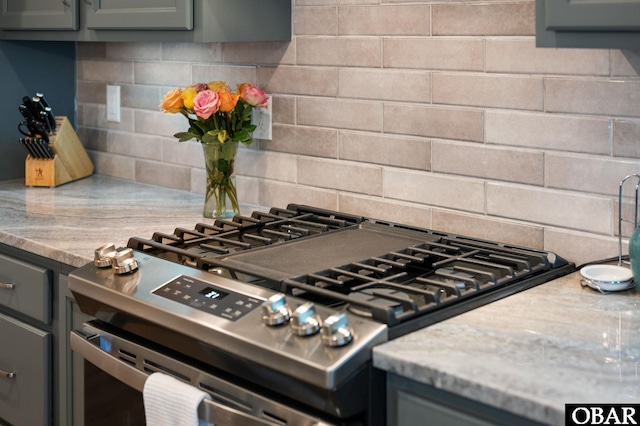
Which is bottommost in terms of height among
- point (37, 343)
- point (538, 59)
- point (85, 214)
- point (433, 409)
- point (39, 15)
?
point (37, 343)

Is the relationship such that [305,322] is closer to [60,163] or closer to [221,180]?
[221,180]

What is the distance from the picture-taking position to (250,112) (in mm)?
2525

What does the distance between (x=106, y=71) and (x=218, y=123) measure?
0.98 metres

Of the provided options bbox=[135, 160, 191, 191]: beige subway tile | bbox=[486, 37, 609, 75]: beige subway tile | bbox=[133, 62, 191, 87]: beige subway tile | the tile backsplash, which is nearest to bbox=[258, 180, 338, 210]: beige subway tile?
the tile backsplash

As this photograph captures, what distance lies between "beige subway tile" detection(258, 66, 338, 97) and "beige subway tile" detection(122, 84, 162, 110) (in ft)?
1.70

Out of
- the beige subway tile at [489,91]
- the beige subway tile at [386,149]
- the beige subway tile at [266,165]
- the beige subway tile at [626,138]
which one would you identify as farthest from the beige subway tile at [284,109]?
the beige subway tile at [626,138]

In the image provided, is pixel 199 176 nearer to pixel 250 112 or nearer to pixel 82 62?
pixel 250 112

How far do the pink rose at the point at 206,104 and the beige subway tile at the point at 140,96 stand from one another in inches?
26.4

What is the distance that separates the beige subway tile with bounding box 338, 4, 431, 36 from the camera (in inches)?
89.0

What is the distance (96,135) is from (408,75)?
4.99 feet

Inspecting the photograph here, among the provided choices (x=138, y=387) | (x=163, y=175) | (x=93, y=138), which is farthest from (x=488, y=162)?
(x=93, y=138)

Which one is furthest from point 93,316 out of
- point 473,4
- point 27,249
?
point 473,4

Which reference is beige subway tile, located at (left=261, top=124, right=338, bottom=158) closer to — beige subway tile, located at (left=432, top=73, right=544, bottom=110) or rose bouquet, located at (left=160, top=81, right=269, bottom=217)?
rose bouquet, located at (left=160, top=81, right=269, bottom=217)

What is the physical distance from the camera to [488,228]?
2201 mm
